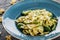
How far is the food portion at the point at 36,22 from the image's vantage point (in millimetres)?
805

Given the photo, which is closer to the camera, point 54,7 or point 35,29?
point 35,29

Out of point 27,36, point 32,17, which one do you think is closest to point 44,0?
point 32,17

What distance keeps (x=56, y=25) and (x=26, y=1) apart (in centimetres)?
23

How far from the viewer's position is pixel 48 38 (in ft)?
2.48

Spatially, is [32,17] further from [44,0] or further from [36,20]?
[44,0]

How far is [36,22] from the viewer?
32.8 inches

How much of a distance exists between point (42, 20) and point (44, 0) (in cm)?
15

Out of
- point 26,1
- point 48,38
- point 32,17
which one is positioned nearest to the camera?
point 48,38

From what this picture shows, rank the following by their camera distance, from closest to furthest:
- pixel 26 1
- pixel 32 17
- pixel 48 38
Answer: pixel 48 38
pixel 32 17
pixel 26 1

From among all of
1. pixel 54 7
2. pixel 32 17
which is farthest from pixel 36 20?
pixel 54 7

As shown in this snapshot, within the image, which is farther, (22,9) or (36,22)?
(22,9)

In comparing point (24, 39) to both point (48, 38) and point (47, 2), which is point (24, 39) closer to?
point (48, 38)

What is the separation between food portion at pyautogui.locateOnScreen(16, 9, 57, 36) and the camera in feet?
2.64

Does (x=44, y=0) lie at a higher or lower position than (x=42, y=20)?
higher
